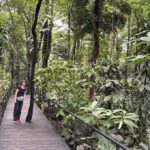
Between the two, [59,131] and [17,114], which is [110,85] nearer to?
[59,131]

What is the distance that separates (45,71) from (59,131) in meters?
2.13

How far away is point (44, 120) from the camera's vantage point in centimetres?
1122

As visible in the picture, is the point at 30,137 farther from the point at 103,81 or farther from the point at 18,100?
the point at 103,81

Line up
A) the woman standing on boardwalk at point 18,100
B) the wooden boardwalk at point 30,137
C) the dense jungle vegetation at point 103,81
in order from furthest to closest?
the woman standing on boardwalk at point 18,100 → the wooden boardwalk at point 30,137 → the dense jungle vegetation at point 103,81

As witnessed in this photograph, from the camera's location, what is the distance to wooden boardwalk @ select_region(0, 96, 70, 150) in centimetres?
738

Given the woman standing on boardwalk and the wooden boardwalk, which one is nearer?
the wooden boardwalk

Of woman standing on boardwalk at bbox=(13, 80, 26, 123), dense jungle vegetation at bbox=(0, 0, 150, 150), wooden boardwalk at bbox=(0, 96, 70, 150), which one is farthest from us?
woman standing on boardwalk at bbox=(13, 80, 26, 123)

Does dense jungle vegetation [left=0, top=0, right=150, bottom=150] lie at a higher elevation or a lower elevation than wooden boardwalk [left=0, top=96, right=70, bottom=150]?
higher

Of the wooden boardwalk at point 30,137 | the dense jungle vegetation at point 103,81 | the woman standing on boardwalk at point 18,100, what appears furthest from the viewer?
the woman standing on boardwalk at point 18,100

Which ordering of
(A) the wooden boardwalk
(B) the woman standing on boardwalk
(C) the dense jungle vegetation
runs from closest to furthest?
(C) the dense jungle vegetation, (A) the wooden boardwalk, (B) the woman standing on boardwalk

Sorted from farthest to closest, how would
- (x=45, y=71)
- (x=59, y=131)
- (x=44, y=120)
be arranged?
(x=44, y=120)
(x=45, y=71)
(x=59, y=131)

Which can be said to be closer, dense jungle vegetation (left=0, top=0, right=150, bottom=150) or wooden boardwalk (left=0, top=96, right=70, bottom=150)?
dense jungle vegetation (left=0, top=0, right=150, bottom=150)

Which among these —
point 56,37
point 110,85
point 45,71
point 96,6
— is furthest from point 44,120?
point 56,37

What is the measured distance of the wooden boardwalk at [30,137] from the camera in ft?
24.2
